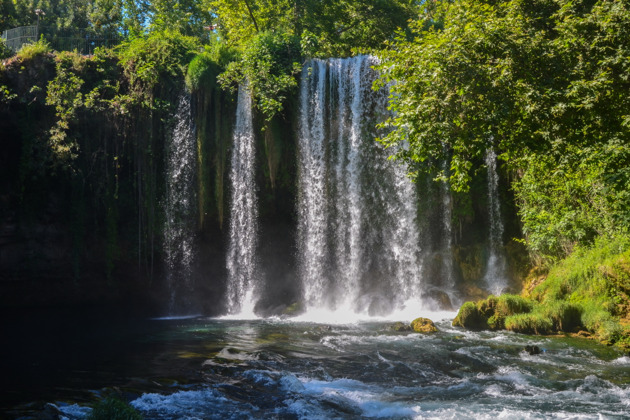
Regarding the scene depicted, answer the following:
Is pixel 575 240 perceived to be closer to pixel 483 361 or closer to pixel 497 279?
pixel 497 279

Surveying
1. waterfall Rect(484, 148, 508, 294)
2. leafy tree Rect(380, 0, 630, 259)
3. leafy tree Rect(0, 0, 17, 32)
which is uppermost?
leafy tree Rect(0, 0, 17, 32)

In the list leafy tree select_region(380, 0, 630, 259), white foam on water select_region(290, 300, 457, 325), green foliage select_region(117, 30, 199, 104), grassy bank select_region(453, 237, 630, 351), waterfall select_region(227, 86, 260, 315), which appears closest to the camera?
leafy tree select_region(380, 0, 630, 259)

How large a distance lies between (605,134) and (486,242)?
9.78 meters

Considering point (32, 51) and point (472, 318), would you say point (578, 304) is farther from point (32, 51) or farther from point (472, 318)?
point (32, 51)

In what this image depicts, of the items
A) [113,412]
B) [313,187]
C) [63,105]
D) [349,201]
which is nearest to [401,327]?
[349,201]

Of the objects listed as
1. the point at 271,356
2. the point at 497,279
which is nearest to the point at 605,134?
the point at 271,356

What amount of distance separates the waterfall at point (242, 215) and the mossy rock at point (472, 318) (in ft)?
27.7

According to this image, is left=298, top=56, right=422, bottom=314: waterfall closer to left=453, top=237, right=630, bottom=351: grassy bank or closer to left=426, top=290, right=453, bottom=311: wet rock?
left=426, top=290, right=453, bottom=311: wet rock

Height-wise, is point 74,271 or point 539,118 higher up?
point 539,118

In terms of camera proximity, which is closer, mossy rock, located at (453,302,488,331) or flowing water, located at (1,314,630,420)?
flowing water, located at (1,314,630,420)

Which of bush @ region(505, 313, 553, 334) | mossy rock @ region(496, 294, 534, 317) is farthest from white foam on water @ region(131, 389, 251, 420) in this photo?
mossy rock @ region(496, 294, 534, 317)

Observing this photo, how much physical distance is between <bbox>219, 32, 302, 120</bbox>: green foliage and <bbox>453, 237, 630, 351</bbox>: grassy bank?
1010cm

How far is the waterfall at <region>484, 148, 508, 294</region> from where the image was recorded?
17438 millimetres

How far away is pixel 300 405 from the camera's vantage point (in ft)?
24.9
